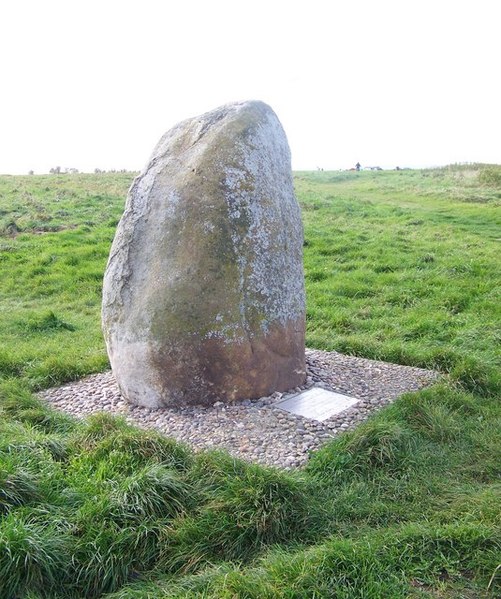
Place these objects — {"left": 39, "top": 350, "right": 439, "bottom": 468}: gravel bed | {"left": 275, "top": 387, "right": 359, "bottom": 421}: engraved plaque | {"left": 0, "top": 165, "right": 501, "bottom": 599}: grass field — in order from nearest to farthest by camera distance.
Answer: {"left": 0, "top": 165, "right": 501, "bottom": 599}: grass field, {"left": 39, "top": 350, "right": 439, "bottom": 468}: gravel bed, {"left": 275, "top": 387, "right": 359, "bottom": 421}: engraved plaque

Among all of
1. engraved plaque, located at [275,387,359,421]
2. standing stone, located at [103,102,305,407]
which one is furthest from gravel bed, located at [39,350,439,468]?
standing stone, located at [103,102,305,407]

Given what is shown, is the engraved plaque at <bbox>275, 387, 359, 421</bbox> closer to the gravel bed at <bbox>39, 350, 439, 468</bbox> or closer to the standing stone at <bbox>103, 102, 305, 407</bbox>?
the gravel bed at <bbox>39, 350, 439, 468</bbox>

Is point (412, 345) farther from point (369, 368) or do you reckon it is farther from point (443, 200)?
point (443, 200)

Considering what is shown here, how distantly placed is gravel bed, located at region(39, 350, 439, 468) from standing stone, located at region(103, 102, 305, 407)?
231mm

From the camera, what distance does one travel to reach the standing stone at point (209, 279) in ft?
20.6

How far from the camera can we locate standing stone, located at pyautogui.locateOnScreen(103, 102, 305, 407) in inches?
247

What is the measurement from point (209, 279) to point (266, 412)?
1532 mm

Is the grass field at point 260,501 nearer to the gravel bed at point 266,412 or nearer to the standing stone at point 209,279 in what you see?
the gravel bed at point 266,412

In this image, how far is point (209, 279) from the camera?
20.6ft

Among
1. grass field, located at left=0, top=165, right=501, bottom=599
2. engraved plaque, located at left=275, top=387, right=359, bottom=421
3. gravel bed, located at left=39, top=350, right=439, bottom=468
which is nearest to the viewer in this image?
grass field, located at left=0, top=165, right=501, bottom=599

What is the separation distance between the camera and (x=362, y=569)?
369 centimetres

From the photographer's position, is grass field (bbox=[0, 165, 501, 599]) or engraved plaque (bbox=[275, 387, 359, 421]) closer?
grass field (bbox=[0, 165, 501, 599])

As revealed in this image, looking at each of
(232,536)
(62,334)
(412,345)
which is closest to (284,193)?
(412,345)

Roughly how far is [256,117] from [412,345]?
4305mm
